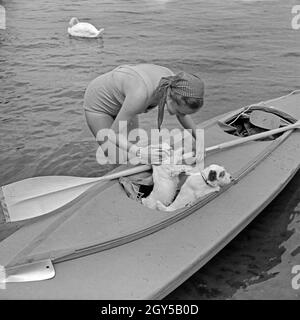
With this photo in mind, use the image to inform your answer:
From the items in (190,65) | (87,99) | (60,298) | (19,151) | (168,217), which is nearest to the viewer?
(60,298)

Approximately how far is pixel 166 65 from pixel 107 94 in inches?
197

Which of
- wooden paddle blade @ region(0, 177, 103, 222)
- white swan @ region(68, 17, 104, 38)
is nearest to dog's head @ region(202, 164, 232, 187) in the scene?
wooden paddle blade @ region(0, 177, 103, 222)

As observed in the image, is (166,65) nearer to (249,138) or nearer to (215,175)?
(249,138)

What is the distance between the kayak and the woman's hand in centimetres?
34

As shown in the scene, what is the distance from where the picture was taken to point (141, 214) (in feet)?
12.0

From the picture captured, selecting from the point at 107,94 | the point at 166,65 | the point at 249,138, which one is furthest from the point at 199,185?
the point at 166,65

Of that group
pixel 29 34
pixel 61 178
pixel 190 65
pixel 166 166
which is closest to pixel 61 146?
pixel 61 178

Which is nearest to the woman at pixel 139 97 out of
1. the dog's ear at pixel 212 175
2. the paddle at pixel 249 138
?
the dog's ear at pixel 212 175

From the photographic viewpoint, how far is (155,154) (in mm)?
3980

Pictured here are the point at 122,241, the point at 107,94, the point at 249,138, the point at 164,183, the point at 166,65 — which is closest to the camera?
the point at 122,241

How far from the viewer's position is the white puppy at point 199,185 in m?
3.85

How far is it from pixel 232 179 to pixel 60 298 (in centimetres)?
187

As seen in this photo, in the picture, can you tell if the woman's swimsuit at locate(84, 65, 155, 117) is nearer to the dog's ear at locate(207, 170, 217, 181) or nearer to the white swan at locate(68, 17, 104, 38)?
the dog's ear at locate(207, 170, 217, 181)
